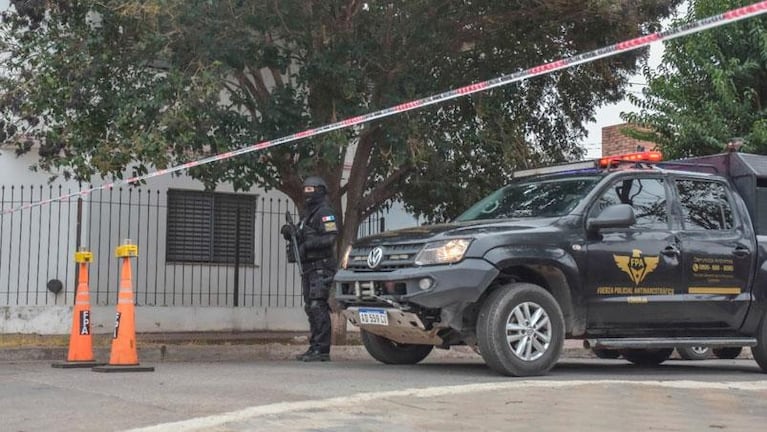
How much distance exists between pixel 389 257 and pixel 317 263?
195cm

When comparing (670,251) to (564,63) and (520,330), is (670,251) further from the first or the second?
(564,63)

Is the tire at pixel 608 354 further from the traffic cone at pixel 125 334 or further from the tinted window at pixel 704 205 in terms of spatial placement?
the traffic cone at pixel 125 334

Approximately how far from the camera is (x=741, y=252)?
369 inches

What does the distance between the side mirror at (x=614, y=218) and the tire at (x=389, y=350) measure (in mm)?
2150

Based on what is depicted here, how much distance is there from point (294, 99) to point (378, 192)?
90.4 inches

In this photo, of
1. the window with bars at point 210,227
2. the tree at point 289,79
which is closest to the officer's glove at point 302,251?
the tree at point 289,79

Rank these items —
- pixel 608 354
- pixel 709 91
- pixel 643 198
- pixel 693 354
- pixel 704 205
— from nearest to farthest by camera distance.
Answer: pixel 643 198 → pixel 704 205 → pixel 608 354 → pixel 693 354 → pixel 709 91

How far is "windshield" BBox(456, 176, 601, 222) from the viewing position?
346 inches

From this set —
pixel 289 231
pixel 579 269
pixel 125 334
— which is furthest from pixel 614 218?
pixel 125 334

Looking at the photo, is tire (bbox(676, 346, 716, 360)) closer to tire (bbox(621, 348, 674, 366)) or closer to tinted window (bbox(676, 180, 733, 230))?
tire (bbox(621, 348, 674, 366))

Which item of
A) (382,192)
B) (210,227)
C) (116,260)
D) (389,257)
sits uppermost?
(382,192)

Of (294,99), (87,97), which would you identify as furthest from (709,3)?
(87,97)

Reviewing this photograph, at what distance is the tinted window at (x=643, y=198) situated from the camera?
348 inches

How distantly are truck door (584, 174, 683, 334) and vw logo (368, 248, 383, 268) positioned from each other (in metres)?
1.77
